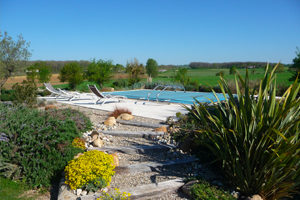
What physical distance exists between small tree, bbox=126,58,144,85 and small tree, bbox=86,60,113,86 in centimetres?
197

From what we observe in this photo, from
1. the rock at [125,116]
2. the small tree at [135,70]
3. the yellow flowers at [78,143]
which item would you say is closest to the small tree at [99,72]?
the small tree at [135,70]

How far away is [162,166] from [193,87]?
570 inches

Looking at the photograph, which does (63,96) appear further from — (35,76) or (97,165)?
(97,165)

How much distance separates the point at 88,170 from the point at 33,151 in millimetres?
1252

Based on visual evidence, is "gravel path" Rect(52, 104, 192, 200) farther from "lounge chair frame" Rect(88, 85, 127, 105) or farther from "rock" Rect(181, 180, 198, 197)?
"lounge chair frame" Rect(88, 85, 127, 105)

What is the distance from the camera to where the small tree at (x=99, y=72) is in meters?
19.8

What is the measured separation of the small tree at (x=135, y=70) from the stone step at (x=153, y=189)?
60.6ft

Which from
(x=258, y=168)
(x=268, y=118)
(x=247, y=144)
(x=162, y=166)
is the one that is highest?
(x=268, y=118)

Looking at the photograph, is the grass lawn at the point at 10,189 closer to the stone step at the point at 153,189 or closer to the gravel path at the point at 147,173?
the gravel path at the point at 147,173

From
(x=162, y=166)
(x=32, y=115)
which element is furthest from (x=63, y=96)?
(x=162, y=166)

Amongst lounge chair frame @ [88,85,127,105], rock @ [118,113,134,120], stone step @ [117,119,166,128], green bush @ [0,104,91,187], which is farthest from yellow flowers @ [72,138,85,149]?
lounge chair frame @ [88,85,127,105]

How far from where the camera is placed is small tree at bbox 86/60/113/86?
781 inches

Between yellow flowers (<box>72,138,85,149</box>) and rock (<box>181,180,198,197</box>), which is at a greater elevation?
yellow flowers (<box>72,138,85,149</box>)

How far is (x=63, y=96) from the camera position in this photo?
41.8 feet
